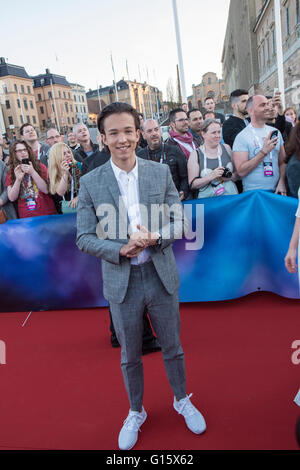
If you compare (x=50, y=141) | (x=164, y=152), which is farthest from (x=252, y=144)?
(x=50, y=141)

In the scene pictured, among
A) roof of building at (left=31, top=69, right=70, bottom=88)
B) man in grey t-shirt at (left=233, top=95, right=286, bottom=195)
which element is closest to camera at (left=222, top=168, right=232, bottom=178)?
man in grey t-shirt at (left=233, top=95, right=286, bottom=195)

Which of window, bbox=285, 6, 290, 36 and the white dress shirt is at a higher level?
window, bbox=285, 6, 290, 36

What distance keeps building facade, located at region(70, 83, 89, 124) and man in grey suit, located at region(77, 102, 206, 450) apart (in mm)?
86968

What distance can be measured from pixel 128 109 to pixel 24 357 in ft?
8.68

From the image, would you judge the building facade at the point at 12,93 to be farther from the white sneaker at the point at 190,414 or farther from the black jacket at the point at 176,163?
the white sneaker at the point at 190,414

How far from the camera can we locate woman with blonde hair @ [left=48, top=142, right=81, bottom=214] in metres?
4.14

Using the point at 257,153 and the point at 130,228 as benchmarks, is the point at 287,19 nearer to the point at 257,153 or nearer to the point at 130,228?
the point at 257,153

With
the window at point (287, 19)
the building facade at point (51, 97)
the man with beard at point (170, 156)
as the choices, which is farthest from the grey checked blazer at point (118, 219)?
the building facade at point (51, 97)

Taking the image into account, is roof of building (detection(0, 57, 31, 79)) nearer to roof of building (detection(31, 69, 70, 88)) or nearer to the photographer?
roof of building (detection(31, 69, 70, 88))

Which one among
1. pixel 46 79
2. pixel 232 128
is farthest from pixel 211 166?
pixel 46 79

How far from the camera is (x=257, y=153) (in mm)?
3752

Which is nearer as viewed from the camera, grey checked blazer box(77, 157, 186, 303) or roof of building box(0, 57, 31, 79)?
grey checked blazer box(77, 157, 186, 303)

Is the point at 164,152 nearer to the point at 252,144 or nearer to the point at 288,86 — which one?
the point at 252,144

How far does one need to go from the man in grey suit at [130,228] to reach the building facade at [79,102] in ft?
285
